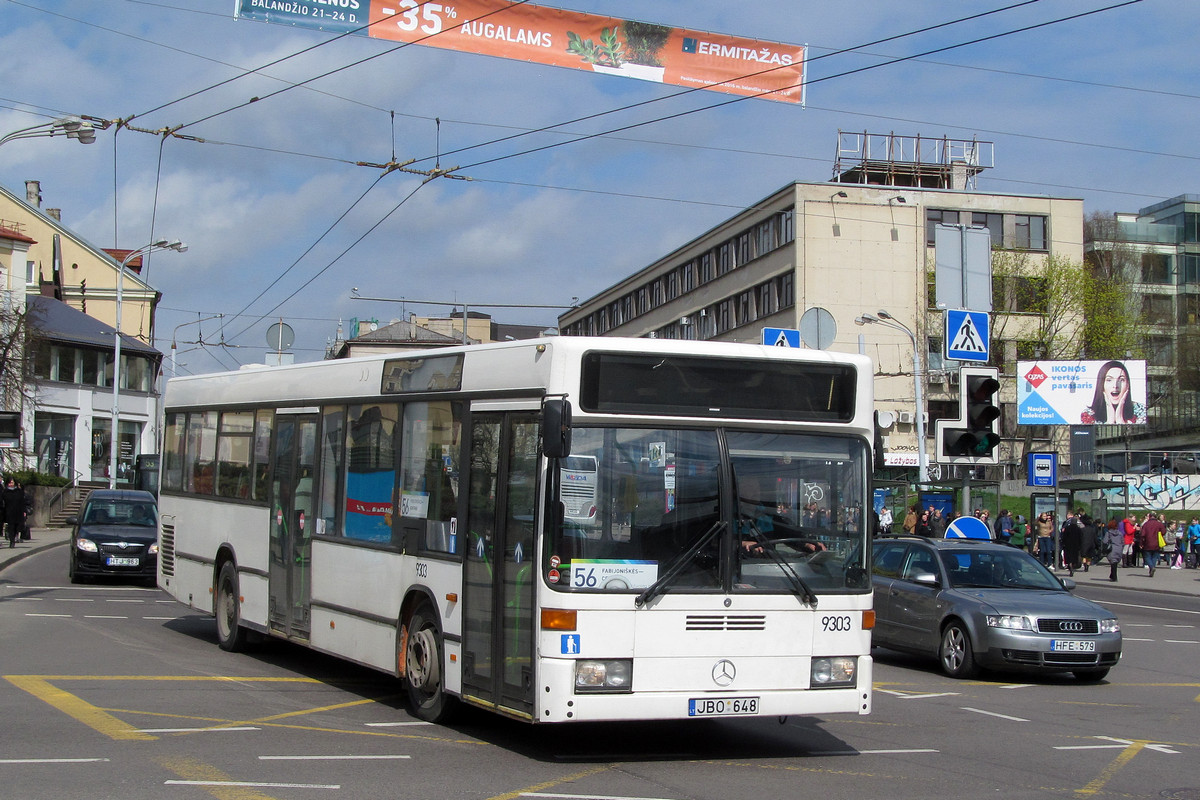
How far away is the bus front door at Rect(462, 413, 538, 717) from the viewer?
862cm

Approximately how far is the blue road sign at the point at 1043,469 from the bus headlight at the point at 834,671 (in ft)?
93.0

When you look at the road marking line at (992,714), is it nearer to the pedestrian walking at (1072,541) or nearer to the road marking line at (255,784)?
the road marking line at (255,784)

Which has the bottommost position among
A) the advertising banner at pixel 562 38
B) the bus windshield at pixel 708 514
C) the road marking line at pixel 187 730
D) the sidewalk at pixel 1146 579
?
the sidewalk at pixel 1146 579

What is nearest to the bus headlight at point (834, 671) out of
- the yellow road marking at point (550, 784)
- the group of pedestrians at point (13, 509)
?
the yellow road marking at point (550, 784)

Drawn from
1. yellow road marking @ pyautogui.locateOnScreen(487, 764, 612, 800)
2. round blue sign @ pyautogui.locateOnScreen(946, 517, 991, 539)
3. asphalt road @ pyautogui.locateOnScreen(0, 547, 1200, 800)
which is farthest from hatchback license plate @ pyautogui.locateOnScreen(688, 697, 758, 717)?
round blue sign @ pyautogui.locateOnScreen(946, 517, 991, 539)

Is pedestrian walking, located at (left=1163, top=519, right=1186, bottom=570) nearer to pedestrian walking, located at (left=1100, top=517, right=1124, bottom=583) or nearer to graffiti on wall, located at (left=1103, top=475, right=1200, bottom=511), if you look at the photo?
pedestrian walking, located at (left=1100, top=517, right=1124, bottom=583)

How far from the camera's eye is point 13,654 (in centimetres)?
1341

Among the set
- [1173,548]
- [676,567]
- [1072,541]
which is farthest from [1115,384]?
[676,567]

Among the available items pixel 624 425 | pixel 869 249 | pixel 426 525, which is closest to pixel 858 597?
pixel 624 425

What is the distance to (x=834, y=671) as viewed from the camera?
892cm

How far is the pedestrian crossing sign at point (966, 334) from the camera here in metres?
17.2

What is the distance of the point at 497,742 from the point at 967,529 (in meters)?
11.3

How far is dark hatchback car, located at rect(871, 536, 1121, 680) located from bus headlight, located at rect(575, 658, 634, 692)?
6913 millimetres

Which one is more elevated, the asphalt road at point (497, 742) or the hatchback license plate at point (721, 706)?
the hatchback license plate at point (721, 706)
